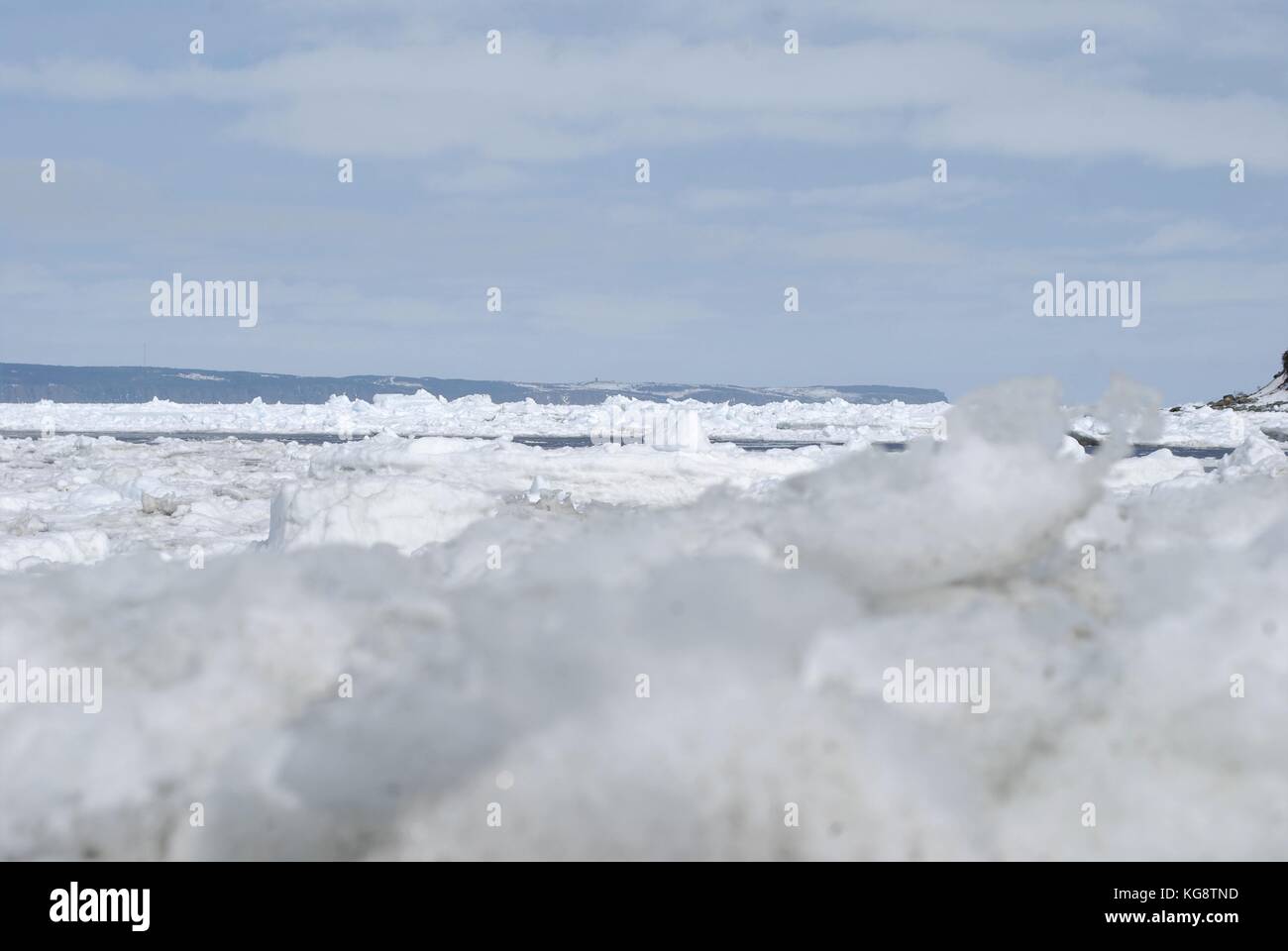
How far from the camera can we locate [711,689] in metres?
2.18

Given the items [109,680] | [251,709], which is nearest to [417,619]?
[251,709]

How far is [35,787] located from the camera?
2.19 m

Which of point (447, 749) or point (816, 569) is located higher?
point (816, 569)

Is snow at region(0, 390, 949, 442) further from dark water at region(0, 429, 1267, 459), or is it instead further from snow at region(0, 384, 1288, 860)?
snow at region(0, 384, 1288, 860)

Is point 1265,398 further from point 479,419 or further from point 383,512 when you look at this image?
point 383,512

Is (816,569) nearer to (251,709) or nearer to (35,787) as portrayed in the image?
(251,709)

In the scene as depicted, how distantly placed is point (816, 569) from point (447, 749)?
80 cm

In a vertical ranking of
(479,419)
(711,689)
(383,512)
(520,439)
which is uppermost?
(479,419)

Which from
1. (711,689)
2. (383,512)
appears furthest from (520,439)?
(711,689)

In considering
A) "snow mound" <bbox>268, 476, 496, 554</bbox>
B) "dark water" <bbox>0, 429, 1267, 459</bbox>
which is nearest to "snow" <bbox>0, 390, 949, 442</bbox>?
"dark water" <bbox>0, 429, 1267, 459</bbox>

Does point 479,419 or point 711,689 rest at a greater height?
point 479,419

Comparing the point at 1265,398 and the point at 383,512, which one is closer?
the point at 383,512

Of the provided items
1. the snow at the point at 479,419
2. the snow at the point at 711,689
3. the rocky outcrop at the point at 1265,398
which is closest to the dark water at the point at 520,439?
the snow at the point at 479,419
